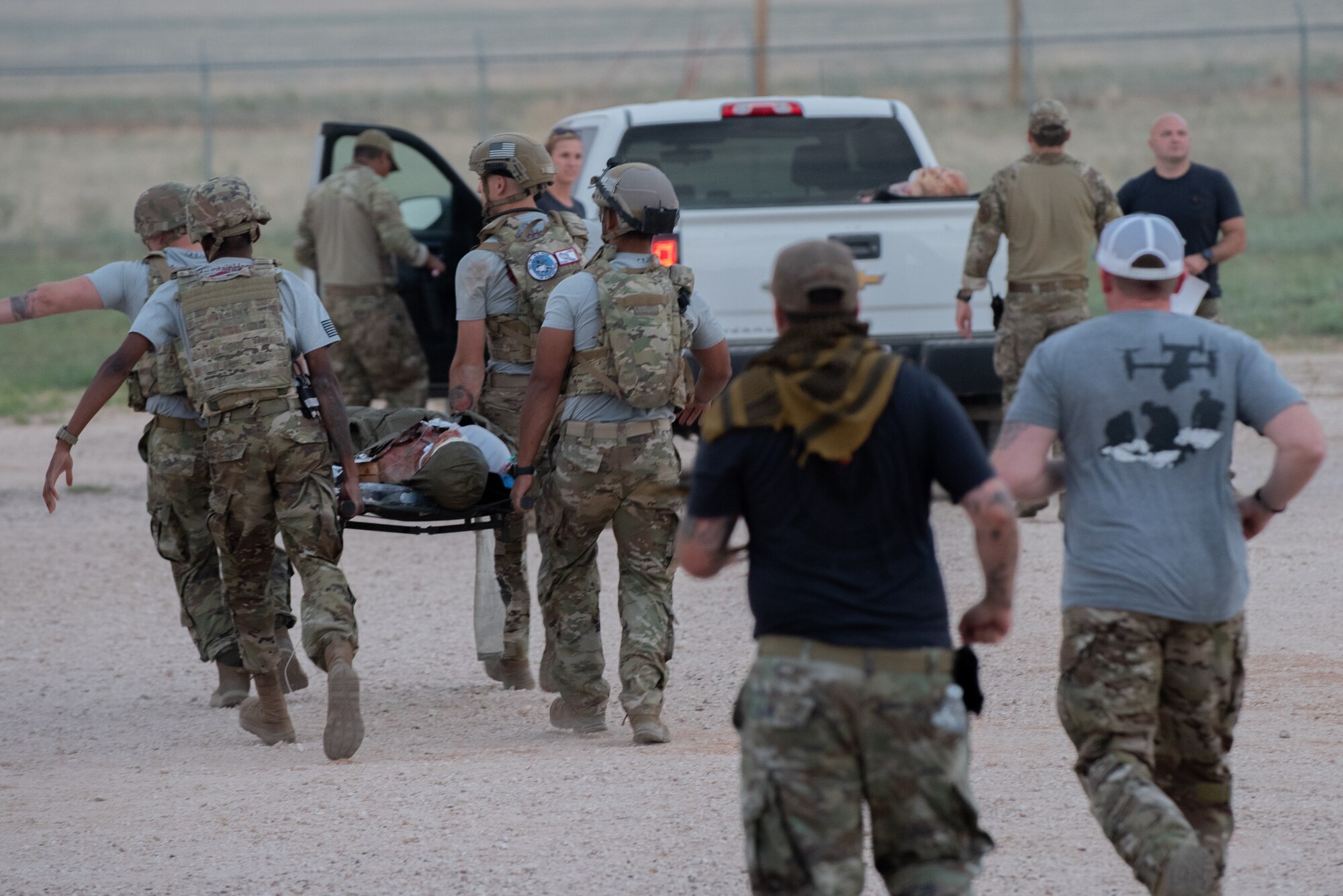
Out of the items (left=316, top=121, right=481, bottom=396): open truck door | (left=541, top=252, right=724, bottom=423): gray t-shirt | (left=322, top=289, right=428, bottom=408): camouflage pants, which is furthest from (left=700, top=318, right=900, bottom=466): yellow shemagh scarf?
(left=322, top=289, right=428, bottom=408): camouflage pants

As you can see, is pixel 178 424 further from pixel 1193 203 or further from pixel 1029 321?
pixel 1193 203

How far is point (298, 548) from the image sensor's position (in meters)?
5.73

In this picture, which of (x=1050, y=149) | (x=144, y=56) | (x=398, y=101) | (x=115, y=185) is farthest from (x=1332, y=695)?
(x=144, y=56)

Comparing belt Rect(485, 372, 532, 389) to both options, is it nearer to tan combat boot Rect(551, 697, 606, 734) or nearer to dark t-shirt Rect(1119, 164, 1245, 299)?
tan combat boot Rect(551, 697, 606, 734)

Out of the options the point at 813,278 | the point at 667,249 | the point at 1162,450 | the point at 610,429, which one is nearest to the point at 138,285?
the point at 610,429

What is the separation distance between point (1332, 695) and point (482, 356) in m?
3.16

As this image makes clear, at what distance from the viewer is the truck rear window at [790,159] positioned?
962 centimetres

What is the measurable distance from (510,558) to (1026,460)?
11.0 feet

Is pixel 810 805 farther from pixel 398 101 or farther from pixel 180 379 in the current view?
pixel 398 101

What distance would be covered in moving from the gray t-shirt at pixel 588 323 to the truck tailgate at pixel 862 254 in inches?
125

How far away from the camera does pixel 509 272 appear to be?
6332mm

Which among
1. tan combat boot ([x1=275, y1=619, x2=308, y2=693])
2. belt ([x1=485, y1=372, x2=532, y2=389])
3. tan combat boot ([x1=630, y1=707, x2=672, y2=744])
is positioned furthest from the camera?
belt ([x1=485, y1=372, x2=532, y2=389])

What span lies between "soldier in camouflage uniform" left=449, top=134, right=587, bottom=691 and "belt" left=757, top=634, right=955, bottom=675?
3.03 meters

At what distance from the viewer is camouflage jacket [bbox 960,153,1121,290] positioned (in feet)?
29.0
